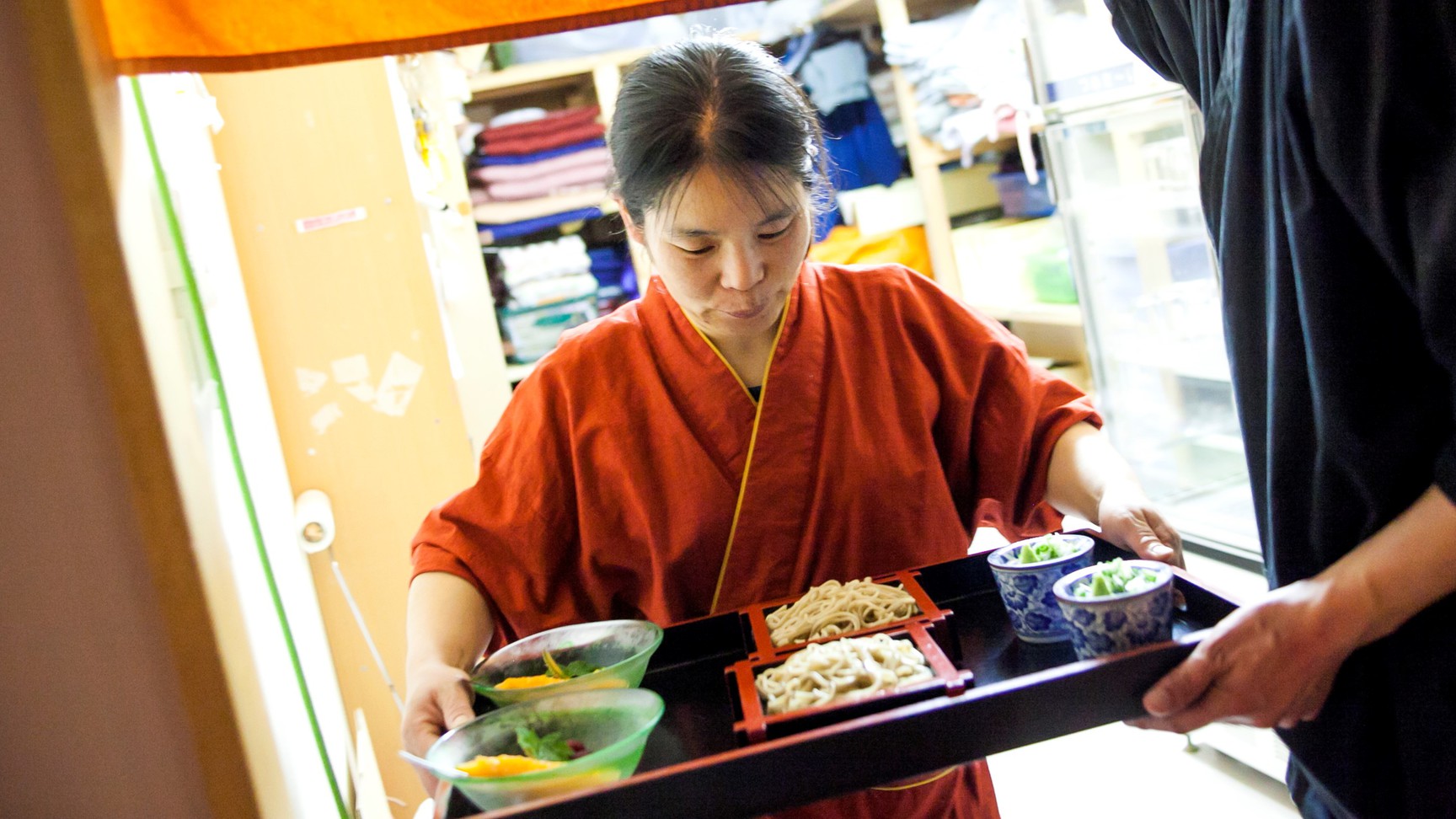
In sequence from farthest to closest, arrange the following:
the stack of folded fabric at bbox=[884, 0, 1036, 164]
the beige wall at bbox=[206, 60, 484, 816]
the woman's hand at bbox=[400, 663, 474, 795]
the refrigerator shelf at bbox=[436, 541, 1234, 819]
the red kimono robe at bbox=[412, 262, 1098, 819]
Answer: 1. the stack of folded fabric at bbox=[884, 0, 1036, 164]
2. the beige wall at bbox=[206, 60, 484, 816]
3. the red kimono robe at bbox=[412, 262, 1098, 819]
4. the woman's hand at bbox=[400, 663, 474, 795]
5. the refrigerator shelf at bbox=[436, 541, 1234, 819]

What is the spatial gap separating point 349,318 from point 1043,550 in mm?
1716

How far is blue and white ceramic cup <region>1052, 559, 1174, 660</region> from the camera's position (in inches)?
37.3

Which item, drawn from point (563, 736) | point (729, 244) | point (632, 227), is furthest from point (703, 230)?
point (563, 736)

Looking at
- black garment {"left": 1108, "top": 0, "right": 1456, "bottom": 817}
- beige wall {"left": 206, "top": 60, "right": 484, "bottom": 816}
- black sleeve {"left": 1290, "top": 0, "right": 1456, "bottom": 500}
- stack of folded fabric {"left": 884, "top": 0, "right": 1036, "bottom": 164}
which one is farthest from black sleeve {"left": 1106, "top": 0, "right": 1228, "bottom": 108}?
stack of folded fabric {"left": 884, "top": 0, "right": 1036, "bottom": 164}

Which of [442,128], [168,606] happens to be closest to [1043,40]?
[442,128]

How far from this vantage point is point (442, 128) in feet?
10.9

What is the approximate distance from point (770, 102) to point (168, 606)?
0.85 meters

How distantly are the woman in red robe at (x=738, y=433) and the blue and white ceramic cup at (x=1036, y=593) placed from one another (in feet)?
0.44

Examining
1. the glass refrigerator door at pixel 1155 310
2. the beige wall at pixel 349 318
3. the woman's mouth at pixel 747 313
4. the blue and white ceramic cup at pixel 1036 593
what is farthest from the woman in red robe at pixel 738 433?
the glass refrigerator door at pixel 1155 310

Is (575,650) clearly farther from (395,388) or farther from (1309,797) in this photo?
(395,388)

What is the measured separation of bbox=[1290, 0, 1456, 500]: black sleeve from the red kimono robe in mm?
632

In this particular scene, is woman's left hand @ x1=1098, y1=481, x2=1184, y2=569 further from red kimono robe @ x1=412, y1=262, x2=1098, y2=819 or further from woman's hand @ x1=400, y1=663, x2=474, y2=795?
woman's hand @ x1=400, y1=663, x2=474, y2=795

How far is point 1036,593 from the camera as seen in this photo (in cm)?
112

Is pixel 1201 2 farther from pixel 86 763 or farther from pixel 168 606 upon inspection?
pixel 86 763
